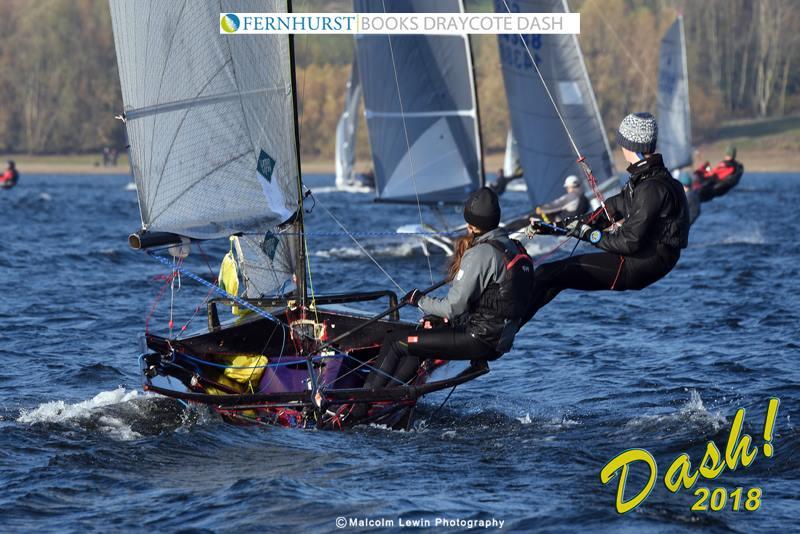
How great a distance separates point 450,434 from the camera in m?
9.84

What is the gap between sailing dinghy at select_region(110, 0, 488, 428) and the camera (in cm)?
1066

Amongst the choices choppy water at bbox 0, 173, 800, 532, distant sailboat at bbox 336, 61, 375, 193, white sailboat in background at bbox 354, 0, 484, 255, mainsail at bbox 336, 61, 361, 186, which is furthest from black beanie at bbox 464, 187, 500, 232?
distant sailboat at bbox 336, 61, 375, 193

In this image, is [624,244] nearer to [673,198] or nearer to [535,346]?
[673,198]

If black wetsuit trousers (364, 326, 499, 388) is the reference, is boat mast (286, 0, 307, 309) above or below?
above

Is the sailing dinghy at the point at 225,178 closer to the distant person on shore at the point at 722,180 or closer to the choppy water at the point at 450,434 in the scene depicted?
the choppy water at the point at 450,434

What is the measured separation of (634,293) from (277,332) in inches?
351

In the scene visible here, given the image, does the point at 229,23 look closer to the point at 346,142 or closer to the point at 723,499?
the point at 723,499

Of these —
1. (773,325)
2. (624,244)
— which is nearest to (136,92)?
(624,244)

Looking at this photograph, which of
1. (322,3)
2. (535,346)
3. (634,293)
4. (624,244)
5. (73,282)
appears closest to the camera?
(624,244)

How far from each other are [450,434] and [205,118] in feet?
11.5

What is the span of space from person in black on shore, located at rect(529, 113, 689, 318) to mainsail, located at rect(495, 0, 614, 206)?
1587 cm

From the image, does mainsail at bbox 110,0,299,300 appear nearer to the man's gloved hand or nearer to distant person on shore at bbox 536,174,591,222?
the man's gloved hand

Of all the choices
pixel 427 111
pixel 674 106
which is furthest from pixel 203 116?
pixel 674 106

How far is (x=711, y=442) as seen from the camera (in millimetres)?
9148
